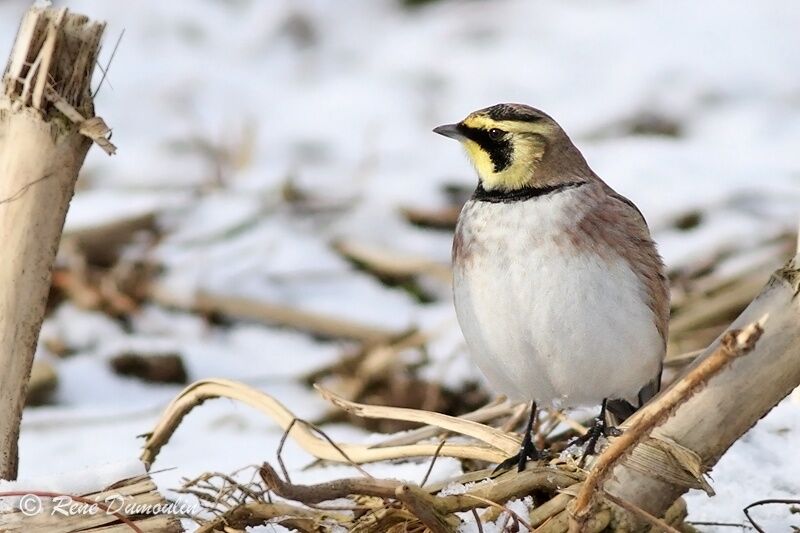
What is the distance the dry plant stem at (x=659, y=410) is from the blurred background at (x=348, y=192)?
0.82 metres

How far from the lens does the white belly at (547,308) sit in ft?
10.9

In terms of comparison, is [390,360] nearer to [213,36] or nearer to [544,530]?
[544,530]

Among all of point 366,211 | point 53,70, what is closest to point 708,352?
point 53,70

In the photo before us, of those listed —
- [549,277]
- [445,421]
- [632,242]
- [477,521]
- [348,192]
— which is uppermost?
[632,242]

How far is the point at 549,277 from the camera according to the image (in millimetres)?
3311

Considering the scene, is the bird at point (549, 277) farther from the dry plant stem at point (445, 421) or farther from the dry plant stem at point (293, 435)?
the dry plant stem at point (293, 435)

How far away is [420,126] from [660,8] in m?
2.49

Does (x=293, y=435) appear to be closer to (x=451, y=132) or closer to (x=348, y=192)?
(x=451, y=132)

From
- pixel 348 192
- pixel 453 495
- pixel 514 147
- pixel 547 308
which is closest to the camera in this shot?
pixel 453 495

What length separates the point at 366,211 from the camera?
7.25 metres

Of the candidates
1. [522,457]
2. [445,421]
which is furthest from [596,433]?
[445,421]

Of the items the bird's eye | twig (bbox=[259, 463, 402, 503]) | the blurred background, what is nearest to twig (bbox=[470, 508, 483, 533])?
twig (bbox=[259, 463, 402, 503])

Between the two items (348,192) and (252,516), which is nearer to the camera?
(252,516)

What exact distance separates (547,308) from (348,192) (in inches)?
172
